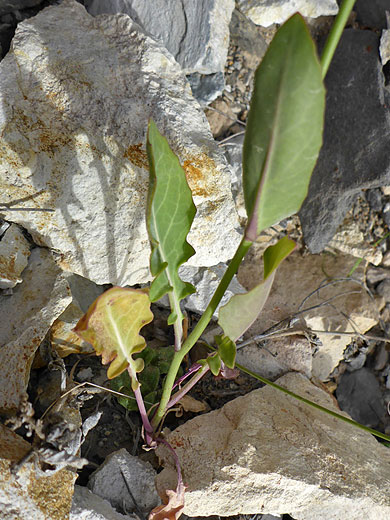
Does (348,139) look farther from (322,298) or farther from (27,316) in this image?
(27,316)

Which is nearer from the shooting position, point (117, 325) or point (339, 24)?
point (339, 24)

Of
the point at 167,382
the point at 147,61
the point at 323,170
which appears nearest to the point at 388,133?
the point at 323,170

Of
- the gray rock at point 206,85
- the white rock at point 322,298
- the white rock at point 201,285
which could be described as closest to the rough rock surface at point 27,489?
the white rock at point 201,285

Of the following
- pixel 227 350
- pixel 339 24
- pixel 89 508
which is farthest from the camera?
pixel 89 508

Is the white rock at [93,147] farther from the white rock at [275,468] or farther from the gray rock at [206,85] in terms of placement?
the white rock at [275,468]

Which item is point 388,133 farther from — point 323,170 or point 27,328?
point 27,328

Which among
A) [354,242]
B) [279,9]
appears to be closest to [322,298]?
[354,242]

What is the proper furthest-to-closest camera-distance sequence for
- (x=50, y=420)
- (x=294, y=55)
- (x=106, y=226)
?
(x=106, y=226) < (x=50, y=420) < (x=294, y=55)
